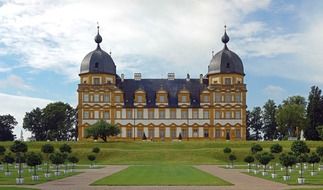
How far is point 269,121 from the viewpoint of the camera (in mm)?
111250

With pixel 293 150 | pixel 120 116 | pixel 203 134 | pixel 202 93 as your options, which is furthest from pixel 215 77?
pixel 293 150

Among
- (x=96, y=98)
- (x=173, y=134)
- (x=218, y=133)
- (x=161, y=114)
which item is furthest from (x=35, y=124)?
(x=218, y=133)

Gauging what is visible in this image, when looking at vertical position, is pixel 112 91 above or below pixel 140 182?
above

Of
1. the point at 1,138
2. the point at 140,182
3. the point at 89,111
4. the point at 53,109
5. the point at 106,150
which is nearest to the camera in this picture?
the point at 140,182

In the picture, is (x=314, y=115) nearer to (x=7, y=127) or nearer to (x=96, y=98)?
(x=96, y=98)

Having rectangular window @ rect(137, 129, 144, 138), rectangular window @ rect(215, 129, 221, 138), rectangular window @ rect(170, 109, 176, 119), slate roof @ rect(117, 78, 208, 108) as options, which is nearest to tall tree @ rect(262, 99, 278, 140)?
slate roof @ rect(117, 78, 208, 108)

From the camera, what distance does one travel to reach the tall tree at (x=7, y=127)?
98.6 meters

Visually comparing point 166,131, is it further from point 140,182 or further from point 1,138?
point 140,182

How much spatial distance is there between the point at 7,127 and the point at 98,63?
23.1m

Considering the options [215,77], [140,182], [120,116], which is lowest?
[140,182]

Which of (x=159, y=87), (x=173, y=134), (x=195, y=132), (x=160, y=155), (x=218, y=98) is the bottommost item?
(x=160, y=155)

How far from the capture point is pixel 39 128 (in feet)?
346

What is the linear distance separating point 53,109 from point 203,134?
1196 inches

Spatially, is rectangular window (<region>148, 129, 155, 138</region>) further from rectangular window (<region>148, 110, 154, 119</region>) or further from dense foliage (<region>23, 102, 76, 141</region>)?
dense foliage (<region>23, 102, 76, 141</region>)
